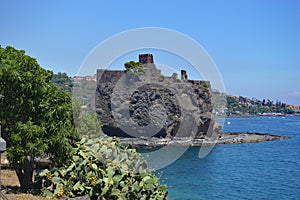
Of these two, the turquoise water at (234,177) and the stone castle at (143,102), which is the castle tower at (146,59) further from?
the turquoise water at (234,177)

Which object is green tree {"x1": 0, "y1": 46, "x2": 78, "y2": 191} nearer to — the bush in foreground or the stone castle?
the bush in foreground

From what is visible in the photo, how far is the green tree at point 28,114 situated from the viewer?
10.5m

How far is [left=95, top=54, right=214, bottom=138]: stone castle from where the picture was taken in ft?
193

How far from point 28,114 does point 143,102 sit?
158ft

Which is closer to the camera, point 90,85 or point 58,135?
point 58,135

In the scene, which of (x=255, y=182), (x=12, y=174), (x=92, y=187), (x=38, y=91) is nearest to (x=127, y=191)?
(x=92, y=187)

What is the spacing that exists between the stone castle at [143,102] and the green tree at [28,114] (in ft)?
148

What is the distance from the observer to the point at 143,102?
194 feet

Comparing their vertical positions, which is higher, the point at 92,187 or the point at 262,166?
the point at 92,187

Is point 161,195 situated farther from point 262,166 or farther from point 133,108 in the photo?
point 133,108

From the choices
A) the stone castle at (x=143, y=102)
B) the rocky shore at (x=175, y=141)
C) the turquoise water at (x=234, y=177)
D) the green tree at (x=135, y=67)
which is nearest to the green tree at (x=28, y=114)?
the turquoise water at (x=234, y=177)

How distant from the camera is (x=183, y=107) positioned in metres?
63.3

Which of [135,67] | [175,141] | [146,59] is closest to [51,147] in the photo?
[135,67]

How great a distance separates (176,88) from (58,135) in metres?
50.9
